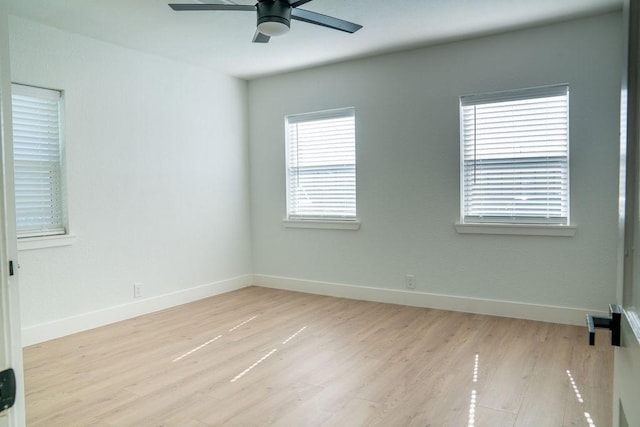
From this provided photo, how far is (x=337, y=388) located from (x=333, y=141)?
3.07 meters

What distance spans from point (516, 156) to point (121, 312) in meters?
3.99

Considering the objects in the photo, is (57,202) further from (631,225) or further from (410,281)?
(631,225)

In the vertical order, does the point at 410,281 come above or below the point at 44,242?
below

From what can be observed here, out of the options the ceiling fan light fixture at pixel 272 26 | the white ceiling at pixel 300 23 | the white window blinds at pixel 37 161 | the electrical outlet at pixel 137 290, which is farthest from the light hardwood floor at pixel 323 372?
the white ceiling at pixel 300 23

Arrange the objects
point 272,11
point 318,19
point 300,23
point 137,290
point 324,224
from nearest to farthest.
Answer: point 272,11, point 318,19, point 300,23, point 137,290, point 324,224

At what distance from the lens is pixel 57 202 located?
3.81 m

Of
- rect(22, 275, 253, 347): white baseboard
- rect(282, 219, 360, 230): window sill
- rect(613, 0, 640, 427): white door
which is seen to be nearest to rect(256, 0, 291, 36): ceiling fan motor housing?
rect(613, 0, 640, 427): white door

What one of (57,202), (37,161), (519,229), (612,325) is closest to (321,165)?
(519,229)

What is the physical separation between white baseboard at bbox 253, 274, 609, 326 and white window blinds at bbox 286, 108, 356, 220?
2.68ft

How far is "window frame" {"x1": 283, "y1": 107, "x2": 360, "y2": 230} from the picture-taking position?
4.94 meters

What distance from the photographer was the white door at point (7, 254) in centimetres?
75

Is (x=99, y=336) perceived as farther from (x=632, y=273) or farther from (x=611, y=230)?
(x=611, y=230)

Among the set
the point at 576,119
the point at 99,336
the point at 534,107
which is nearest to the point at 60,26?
the point at 99,336

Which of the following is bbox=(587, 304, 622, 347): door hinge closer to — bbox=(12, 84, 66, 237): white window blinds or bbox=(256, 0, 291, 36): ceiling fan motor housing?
bbox=(256, 0, 291, 36): ceiling fan motor housing
